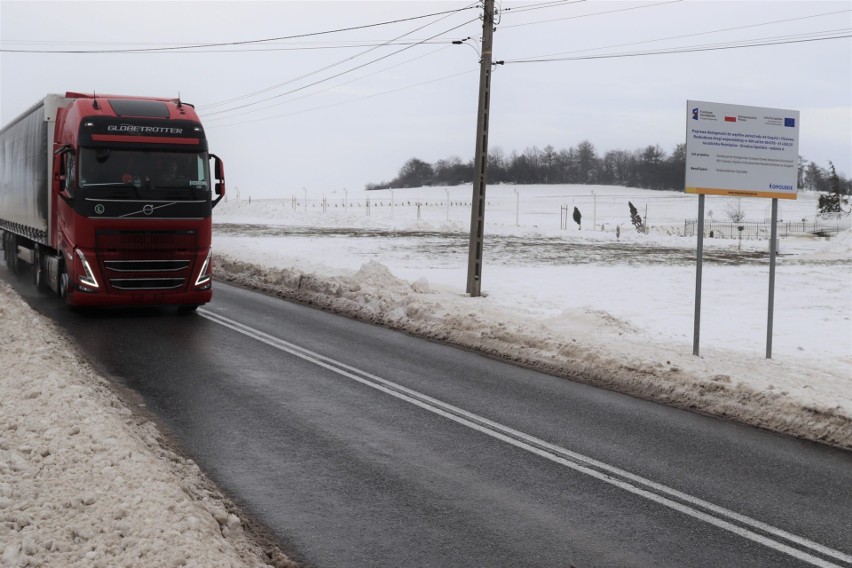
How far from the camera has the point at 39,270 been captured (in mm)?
17609

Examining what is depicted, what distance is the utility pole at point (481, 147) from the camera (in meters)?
19.4

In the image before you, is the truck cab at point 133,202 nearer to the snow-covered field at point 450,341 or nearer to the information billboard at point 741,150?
the snow-covered field at point 450,341

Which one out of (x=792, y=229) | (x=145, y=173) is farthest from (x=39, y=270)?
(x=792, y=229)

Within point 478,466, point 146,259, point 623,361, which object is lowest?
point 478,466

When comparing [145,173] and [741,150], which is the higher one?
[741,150]

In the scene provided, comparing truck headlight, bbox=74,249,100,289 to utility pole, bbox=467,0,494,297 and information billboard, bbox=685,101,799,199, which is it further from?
information billboard, bbox=685,101,799,199

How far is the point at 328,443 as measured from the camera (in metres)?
7.40

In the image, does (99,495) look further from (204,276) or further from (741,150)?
(741,150)

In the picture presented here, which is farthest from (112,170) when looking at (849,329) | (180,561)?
(849,329)

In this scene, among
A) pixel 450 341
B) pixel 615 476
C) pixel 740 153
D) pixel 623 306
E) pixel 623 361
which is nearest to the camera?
pixel 615 476

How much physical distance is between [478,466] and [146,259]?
936cm

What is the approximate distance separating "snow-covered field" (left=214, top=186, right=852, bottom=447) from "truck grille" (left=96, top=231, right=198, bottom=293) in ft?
11.3

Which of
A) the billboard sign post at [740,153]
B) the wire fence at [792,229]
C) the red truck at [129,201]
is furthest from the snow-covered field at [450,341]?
the wire fence at [792,229]

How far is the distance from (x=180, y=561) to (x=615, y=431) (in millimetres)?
4778
